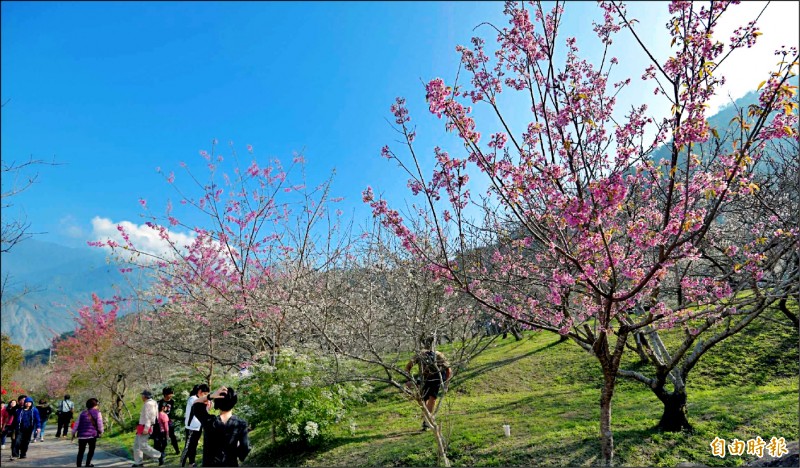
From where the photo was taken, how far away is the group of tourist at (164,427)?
514cm

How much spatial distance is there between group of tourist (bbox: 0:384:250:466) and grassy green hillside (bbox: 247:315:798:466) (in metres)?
2.24

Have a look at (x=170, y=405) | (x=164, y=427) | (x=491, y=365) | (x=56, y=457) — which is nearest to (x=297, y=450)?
(x=164, y=427)

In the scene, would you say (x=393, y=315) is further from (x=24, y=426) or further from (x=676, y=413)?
(x=24, y=426)

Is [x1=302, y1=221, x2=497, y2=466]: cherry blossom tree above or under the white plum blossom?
above

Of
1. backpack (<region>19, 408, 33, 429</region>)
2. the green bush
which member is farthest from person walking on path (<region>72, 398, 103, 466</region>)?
backpack (<region>19, 408, 33, 429</region>)

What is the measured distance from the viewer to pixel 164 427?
10.6 metres

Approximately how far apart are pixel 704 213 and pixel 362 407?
10.7 m

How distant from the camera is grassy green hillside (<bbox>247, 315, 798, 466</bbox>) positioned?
6.97 m

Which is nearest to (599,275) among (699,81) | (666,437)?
(699,81)

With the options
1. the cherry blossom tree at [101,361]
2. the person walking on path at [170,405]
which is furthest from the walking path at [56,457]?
the cherry blossom tree at [101,361]

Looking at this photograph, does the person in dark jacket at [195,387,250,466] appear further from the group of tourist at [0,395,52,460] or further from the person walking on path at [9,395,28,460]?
the person walking on path at [9,395,28,460]

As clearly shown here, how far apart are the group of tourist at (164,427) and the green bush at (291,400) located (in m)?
1.23

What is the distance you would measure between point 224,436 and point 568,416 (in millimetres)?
6955

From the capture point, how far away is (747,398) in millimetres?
8703
